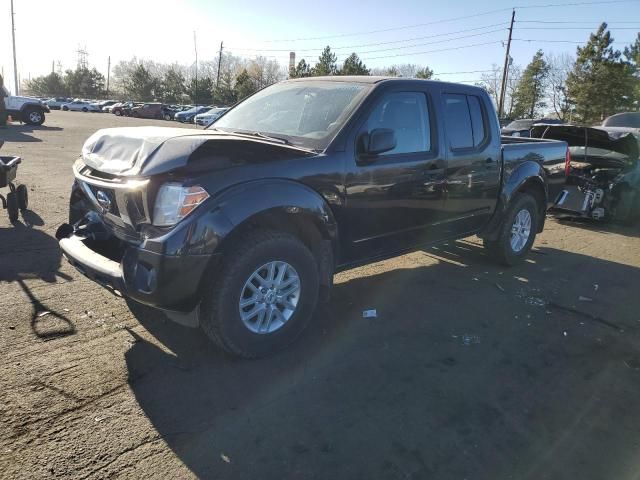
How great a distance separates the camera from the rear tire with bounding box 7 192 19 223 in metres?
6.27

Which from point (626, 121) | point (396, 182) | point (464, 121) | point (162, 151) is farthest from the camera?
point (626, 121)

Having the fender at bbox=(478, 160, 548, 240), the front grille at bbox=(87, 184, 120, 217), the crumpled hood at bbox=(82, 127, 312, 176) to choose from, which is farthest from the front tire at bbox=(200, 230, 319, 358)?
the fender at bbox=(478, 160, 548, 240)

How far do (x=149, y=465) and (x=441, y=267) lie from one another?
4.36 m

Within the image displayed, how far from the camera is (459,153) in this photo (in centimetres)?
484

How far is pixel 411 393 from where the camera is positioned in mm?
3209

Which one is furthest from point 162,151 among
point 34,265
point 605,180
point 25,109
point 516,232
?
point 25,109

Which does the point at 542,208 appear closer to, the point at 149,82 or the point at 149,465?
the point at 149,465

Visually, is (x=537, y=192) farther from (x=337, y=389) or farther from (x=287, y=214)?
(x=337, y=389)

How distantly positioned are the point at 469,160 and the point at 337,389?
2.86 meters

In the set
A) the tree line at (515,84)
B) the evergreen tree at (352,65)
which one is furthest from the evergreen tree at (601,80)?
the evergreen tree at (352,65)

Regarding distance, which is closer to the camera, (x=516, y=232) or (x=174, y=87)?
(x=516, y=232)

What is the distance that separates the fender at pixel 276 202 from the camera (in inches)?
123

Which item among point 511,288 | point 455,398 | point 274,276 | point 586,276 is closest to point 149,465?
point 274,276

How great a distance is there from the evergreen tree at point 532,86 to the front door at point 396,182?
207ft
